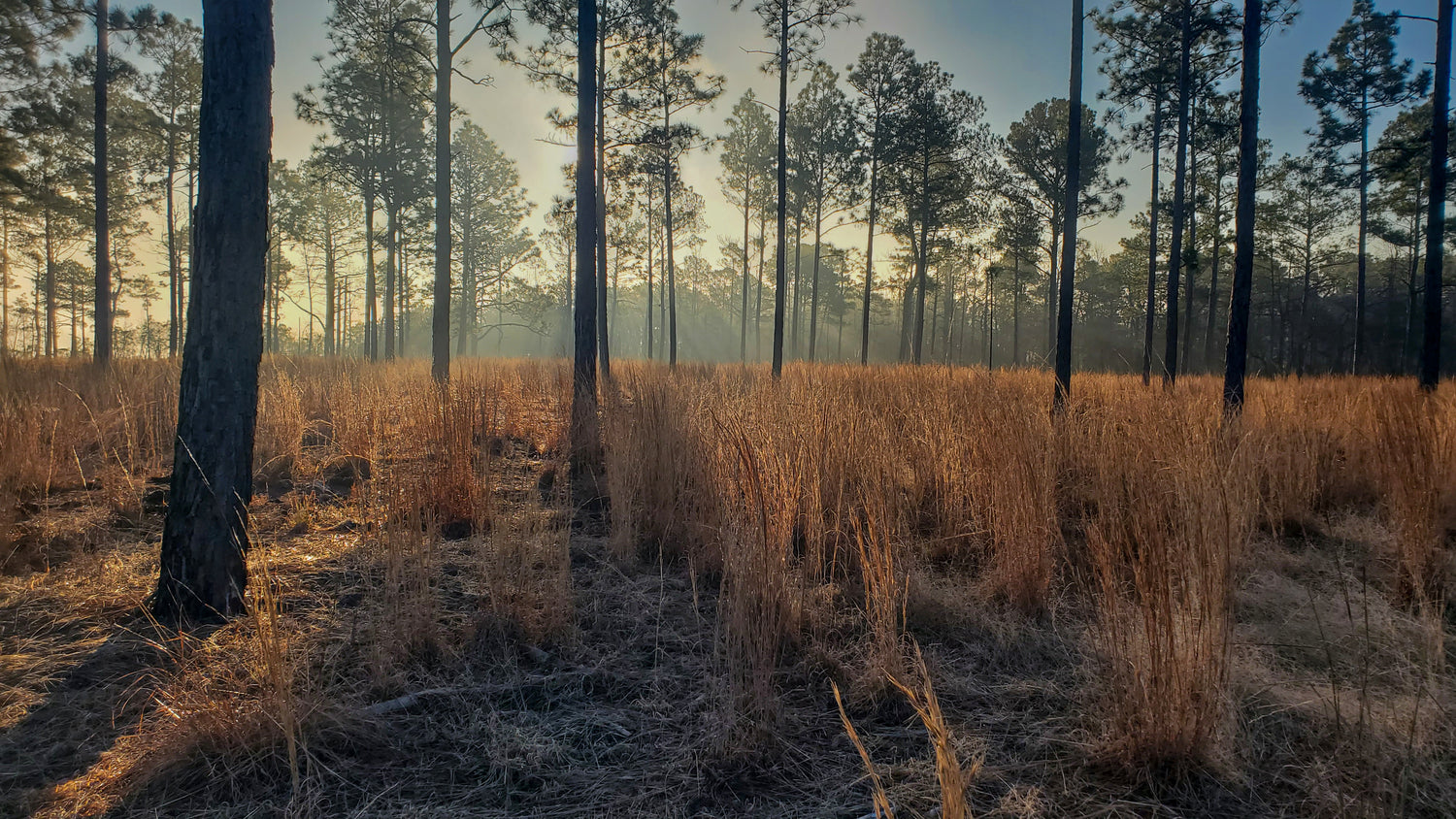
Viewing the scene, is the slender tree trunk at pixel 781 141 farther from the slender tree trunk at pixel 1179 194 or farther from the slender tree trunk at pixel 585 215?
the slender tree trunk at pixel 1179 194

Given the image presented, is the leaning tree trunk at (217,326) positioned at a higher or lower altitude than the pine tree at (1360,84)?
lower

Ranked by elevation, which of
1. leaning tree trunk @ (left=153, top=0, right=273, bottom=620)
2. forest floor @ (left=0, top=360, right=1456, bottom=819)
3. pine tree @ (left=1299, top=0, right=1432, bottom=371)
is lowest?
forest floor @ (left=0, top=360, right=1456, bottom=819)

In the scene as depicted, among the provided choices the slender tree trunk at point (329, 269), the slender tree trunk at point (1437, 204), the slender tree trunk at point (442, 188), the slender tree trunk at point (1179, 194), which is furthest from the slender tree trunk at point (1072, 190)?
the slender tree trunk at point (329, 269)

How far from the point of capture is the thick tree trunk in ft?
34.4

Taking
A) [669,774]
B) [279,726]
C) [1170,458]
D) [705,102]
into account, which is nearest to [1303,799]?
[1170,458]

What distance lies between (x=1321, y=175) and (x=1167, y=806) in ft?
87.7

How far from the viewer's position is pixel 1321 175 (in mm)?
18812

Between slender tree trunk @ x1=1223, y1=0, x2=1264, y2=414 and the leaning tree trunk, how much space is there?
8.00 m

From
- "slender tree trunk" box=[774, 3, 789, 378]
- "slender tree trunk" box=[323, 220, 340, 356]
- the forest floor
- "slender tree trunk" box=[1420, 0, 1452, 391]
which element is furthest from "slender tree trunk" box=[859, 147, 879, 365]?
"slender tree trunk" box=[323, 220, 340, 356]

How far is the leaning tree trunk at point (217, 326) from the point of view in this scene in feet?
7.68

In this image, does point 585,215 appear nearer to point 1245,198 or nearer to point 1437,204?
point 1245,198

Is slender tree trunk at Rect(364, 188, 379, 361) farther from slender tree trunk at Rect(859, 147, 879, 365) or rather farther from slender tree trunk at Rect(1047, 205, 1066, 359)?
slender tree trunk at Rect(1047, 205, 1066, 359)

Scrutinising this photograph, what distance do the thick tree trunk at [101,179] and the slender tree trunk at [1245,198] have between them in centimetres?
1705

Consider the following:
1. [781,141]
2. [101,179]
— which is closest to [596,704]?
[781,141]
